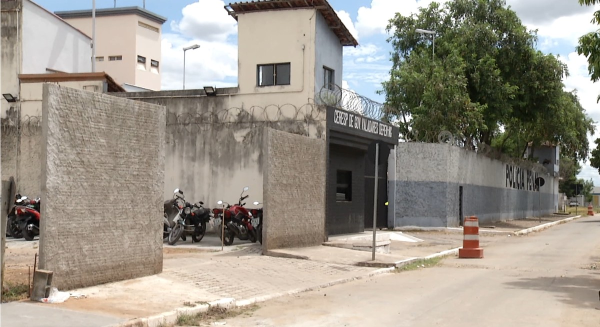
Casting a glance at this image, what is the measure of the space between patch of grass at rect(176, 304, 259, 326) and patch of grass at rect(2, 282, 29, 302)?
226cm

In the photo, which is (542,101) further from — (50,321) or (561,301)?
(50,321)

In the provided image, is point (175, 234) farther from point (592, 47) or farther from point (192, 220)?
point (592, 47)

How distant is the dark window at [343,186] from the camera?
21188mm

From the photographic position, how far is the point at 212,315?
931cm

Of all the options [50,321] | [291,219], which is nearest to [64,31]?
[291,219]

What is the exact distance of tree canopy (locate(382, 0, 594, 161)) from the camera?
115ft

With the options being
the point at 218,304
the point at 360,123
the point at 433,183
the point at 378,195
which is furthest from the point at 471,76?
the point at 218,304

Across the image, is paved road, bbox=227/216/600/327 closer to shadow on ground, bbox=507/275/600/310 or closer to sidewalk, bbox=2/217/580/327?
shadow on ground, bbox=507/275/600/310

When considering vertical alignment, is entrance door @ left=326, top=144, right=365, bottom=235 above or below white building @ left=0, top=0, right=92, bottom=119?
below

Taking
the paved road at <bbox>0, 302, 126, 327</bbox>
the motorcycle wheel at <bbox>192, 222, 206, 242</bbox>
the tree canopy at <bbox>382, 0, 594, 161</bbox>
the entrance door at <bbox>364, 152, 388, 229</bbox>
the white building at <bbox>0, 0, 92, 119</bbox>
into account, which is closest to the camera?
the paved road at <bbox>0, 302, 126, 327</bbox>

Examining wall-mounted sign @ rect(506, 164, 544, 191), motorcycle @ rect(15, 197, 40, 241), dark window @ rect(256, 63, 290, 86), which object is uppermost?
dark window @ rect(256, 63, 290, 86)

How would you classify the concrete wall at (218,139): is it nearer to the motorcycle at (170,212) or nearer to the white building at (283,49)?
the white building at (283,49)

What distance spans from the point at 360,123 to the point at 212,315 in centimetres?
1266

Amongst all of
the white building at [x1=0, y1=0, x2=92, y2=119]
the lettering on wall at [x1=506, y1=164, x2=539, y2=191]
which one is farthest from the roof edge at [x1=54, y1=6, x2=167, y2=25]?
the lettering on wall at [x1=506, y1=164, x2=539, y2=191]
